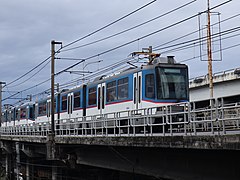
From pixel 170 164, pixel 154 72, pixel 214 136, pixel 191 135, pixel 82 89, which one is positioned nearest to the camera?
pixel 214 136

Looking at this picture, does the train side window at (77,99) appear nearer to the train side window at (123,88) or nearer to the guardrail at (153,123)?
the guardrail at (153,123)

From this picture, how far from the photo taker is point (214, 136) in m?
10.5

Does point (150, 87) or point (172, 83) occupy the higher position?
point (172, 83)

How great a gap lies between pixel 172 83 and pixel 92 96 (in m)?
6.59

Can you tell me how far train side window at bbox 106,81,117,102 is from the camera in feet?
69.6

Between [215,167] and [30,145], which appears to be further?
[30,145]

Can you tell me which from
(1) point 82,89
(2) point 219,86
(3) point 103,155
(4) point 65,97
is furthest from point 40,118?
(3) point 103,155

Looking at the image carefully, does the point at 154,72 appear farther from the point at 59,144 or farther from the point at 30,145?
the point at 30,145

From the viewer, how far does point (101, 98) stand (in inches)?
899

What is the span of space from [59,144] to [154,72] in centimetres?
782

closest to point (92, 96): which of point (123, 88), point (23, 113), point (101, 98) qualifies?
point (101, 98)

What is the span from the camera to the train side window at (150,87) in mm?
18516

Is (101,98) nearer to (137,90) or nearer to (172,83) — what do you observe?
(137,90)

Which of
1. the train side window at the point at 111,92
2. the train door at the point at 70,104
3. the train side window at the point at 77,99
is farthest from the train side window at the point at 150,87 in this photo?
the train door at the point at 70,104
